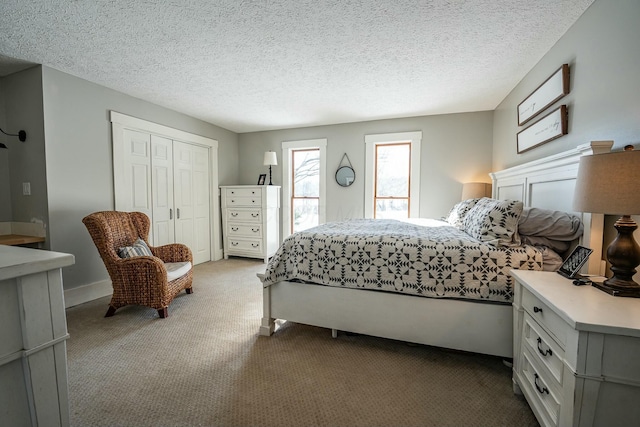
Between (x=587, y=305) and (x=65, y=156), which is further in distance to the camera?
(x=65, y=156)

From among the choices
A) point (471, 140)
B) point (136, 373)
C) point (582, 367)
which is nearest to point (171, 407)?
point (136, 373)

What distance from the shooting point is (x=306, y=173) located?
4957 millimetres

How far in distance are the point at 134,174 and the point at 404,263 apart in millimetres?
3353

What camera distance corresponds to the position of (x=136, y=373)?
1736mm

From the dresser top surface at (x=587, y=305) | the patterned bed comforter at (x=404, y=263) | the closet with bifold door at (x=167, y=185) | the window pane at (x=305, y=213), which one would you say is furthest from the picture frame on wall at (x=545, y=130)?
the closet with bifold door at (x=167, y=185)

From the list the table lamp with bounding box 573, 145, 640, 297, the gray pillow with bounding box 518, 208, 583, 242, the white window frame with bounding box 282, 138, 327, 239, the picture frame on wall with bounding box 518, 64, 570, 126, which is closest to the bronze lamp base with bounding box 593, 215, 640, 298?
the table lamp with bounding box 573, 145, 640, 297

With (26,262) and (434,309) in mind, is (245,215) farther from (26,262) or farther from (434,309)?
(26,262)

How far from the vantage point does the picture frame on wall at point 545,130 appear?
203 centimetres

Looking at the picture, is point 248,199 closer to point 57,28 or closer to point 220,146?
point 220,146

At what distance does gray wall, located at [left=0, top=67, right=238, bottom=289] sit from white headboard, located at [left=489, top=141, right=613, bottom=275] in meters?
4.17

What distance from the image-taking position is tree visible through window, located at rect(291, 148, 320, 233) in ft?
16.1

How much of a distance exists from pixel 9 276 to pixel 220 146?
14.6 feet

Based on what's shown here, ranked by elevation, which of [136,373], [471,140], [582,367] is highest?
[471,140]

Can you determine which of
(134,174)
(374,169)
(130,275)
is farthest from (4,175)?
(374,169)
